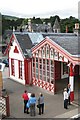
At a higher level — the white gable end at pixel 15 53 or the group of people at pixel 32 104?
the white gable end at pixel 15 53

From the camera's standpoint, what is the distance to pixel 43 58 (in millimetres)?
18891

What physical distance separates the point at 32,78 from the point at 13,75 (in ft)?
12.7

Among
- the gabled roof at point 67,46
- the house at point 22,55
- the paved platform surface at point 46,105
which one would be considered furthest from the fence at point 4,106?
the house at point 22,55

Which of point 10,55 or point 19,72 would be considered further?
point 10,55

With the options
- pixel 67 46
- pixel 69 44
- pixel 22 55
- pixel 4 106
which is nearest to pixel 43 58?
pixel 69 44

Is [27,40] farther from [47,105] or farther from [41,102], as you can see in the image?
[41,102]

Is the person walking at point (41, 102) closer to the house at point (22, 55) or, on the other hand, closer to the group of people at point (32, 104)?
the group of people at point (32, 104)

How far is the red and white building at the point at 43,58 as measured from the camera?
16.4 m

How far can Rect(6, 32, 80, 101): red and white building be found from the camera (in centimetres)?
1642

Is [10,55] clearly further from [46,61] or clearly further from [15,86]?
[46,61]

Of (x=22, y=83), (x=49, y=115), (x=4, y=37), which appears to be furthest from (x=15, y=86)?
(x=4, y=37)

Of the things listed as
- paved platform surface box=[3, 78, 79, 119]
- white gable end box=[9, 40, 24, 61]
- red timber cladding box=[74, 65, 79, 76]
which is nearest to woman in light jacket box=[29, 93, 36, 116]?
paved platform surface box=[3, 78, 79, 119]

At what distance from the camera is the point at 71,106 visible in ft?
50.0

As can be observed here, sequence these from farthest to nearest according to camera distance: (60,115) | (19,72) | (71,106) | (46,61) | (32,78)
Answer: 1. (19,72)
2. (32,78)
3. (46,61)
4. (71,106)
5. (60,115)
